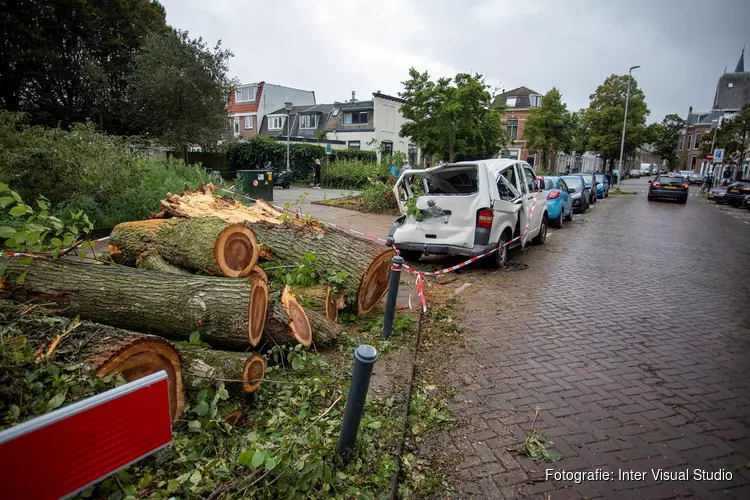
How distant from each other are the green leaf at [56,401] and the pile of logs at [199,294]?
244mm

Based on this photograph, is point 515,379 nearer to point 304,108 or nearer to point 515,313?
point 515,313

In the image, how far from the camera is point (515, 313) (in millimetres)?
5637

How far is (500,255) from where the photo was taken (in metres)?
7.87

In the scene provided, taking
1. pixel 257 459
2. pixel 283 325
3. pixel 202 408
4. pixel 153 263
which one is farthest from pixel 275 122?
pixel 257 459

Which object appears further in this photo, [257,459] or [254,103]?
[254,103]

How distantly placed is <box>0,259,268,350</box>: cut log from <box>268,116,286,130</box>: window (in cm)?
4745

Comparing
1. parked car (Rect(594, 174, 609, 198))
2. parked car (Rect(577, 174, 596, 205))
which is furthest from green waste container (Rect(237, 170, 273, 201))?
parked car (Rect(594, 174, 609, 198))

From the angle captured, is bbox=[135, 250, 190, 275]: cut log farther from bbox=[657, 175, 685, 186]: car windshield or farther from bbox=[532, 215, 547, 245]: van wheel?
bbox=[657, 175, 685, 186]: car windshield

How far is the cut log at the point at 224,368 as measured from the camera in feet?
9.75

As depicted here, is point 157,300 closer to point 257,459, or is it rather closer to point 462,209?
point 257,459

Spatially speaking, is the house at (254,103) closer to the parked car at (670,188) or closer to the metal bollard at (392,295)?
the parked car at (670,188)

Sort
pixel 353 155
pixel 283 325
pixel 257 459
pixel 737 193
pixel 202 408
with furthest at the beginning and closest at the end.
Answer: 1. pixel 353 155
2. pixel 737 193
3. pixel 283 325
4. pixel 202 408
5. pixel 257 459

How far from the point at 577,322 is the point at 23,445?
544cm

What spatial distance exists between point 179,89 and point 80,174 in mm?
13819
